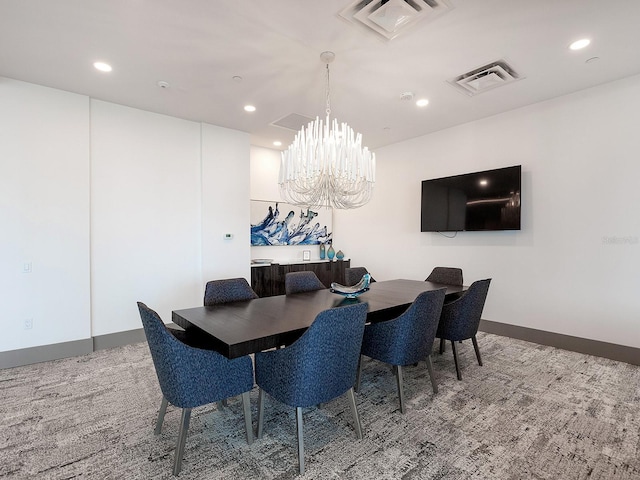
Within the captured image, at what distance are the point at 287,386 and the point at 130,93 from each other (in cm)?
368

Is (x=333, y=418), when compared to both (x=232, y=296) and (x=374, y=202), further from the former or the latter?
(x=374, y=202)

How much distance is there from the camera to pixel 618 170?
3.35 metres

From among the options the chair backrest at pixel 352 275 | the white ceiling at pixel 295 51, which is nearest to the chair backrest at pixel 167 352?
the white ceiling at pixel 295 51

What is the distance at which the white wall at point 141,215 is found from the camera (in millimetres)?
3787

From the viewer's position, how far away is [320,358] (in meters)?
1.76

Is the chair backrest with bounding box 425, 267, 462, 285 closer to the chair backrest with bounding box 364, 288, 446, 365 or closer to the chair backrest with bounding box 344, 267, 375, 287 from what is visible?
the chair backrest with bounding box 344, 267, 375, 287

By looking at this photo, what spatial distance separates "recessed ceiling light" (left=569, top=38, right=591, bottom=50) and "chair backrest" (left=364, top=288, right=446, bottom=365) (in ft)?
7.98

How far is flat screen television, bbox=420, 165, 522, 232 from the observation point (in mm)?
3994

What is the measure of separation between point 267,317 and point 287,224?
3841 millimetres

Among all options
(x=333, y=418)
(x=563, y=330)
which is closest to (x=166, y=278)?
(x=333, y=418)

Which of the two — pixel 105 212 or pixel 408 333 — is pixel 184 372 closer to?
pixel 408 333

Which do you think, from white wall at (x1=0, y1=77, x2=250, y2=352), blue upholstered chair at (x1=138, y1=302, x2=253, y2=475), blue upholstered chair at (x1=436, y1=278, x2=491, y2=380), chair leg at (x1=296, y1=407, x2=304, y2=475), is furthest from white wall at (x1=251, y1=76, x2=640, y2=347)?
blue upholstered chair at (x1=138, y1=302, x2=253, y2=475)

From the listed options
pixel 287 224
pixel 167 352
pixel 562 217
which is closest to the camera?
pixel 167 352

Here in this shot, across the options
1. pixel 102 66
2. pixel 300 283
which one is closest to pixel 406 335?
pixel 300 283
